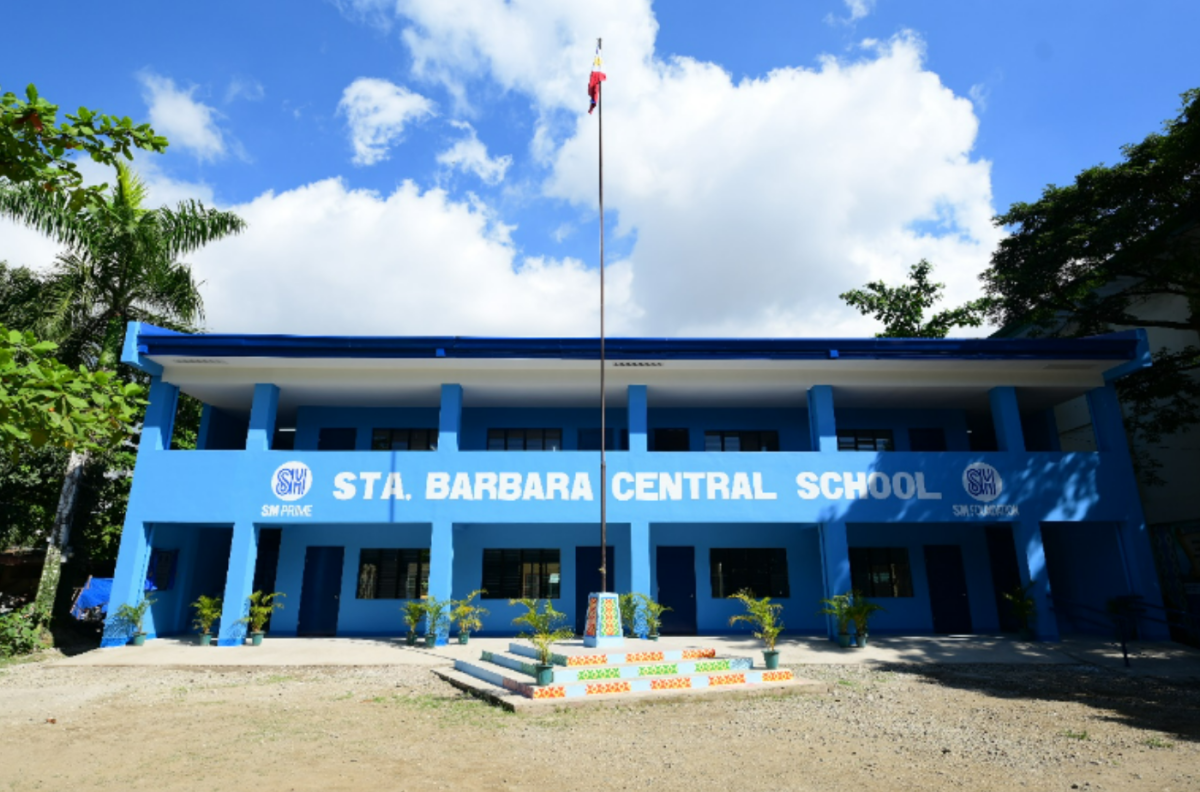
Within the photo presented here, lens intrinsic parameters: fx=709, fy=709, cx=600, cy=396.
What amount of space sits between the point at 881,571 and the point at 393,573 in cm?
1375

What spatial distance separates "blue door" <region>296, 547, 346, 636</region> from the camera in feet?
63.9

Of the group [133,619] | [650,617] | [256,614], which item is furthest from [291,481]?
[650,617]

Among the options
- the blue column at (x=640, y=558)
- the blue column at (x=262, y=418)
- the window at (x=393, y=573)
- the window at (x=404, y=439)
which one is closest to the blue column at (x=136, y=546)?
the blue column at (x=262, y=418)

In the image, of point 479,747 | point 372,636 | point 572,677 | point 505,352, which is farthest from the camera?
point 372,636

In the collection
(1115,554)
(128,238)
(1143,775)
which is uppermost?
(128,238)

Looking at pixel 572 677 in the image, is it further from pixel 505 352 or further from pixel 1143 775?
pixel 505 352

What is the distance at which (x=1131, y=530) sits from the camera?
58.4ft

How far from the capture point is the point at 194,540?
20328 millimetres

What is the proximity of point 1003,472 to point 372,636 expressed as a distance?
1698 cm

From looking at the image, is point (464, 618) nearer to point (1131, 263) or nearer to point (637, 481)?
point (637, 481)

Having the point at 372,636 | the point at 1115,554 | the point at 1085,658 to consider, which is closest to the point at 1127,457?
the point at 1115,554

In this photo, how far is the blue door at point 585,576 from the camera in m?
19.5

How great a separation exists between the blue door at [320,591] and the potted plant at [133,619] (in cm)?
372

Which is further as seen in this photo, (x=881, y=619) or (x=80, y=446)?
(x=881, y=619)
